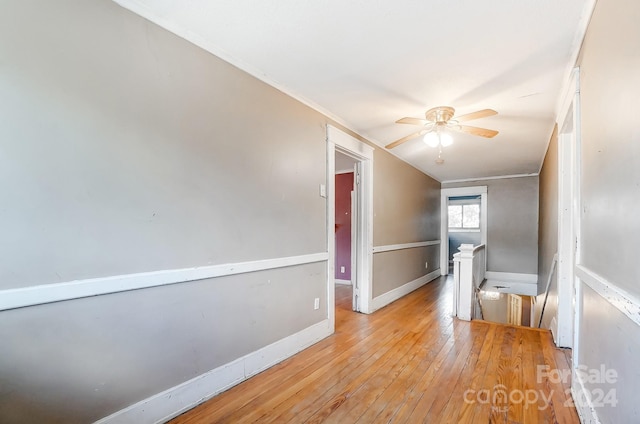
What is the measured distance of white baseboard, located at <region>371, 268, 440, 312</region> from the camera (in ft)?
13.2

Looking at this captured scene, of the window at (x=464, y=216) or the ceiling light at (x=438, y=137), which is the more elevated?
the ceiling light at (x=438, y=137)

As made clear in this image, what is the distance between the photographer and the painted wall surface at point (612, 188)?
1.03 meters

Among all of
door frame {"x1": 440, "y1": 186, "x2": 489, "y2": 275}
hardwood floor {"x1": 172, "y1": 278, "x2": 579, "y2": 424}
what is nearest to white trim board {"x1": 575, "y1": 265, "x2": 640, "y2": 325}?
hardwood floor {"x1": 172, "y1": 278, "x2": 579, "y2": 424}

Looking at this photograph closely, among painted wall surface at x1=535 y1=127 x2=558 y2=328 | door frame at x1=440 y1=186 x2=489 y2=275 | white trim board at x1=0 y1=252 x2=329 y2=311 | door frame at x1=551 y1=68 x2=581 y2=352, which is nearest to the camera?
white trim board at x1=0 y1=252 x2=329 y2=311

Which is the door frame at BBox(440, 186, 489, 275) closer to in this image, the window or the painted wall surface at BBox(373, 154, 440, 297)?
the painted wall surface at BBox(373, 154, 440, 297)

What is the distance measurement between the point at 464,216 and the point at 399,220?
5588 millimetres

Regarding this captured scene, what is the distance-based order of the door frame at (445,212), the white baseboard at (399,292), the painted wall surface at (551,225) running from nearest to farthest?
the painted wall surface at (551,225)
the white baseboard at (399,292)
the door frame at (445,212)

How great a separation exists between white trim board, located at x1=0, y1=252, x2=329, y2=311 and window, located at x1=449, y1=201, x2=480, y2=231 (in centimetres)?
858

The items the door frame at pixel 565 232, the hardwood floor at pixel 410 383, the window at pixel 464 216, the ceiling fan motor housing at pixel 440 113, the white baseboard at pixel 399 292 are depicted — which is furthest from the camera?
the window at pixel 464 216

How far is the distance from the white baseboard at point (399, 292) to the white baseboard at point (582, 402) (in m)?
2.21

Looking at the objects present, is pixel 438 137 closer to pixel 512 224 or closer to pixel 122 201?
pixel 122 201

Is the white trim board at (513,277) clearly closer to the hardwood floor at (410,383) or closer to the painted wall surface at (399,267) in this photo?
the painted wall surface at (399,267)

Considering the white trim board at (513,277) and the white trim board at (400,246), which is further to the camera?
the white trim board at (513,277)

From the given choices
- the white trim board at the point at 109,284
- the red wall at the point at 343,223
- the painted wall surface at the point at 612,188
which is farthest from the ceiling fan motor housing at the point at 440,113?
the red wall at the point at 343,223
